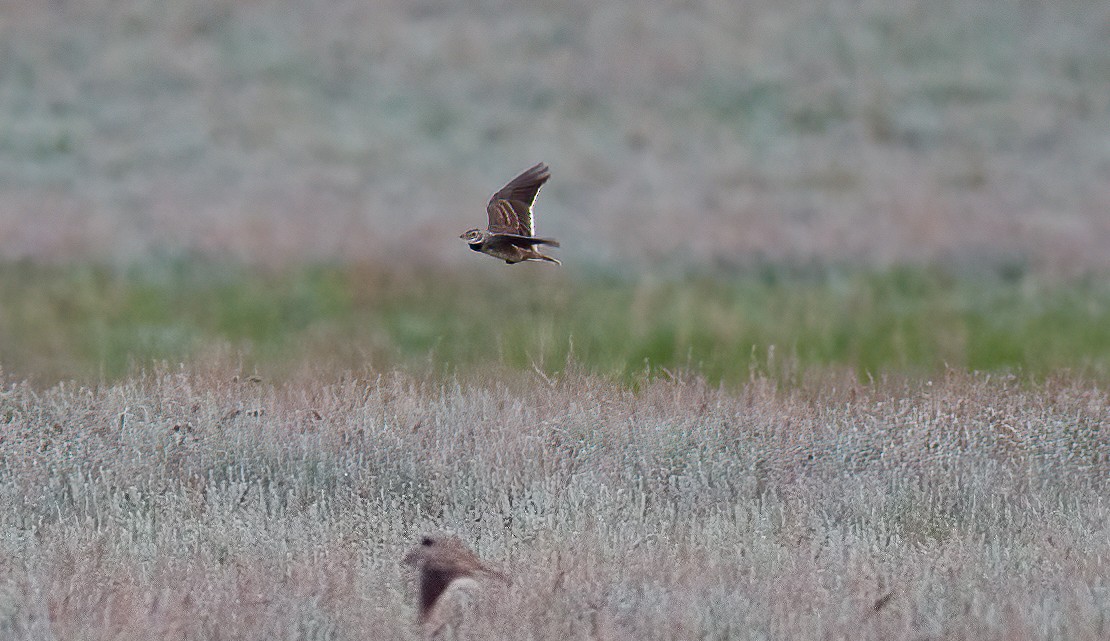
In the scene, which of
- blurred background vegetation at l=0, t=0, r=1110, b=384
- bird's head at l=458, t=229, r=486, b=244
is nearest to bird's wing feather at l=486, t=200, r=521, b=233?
bird's head at l=458, t=229, r=486, b=244

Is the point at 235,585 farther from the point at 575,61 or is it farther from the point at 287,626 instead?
the point at 575,61

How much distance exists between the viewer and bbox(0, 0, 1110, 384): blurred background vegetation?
11133mm

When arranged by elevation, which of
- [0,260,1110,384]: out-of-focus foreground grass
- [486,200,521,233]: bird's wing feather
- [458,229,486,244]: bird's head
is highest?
[486,200,521,233]: bird's wing feather

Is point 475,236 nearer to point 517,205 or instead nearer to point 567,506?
point 517,205

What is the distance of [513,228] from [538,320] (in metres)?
4.77

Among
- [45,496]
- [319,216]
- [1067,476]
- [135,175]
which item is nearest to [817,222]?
[319,216]

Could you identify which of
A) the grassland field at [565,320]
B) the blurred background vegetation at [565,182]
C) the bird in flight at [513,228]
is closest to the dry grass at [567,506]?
the grassland field at [565,320]

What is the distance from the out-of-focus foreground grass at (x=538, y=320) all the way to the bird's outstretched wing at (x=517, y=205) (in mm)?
1636

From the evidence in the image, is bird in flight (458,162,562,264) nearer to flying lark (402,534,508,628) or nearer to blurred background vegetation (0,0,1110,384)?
flying lark (402,534,508,628)

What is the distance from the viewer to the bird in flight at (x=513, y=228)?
20.5 feet

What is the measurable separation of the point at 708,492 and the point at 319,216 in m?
10.1

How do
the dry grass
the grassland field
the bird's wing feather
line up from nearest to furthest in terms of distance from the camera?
the dry grass < the grassland field < the bird's wing feather

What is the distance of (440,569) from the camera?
520 cm

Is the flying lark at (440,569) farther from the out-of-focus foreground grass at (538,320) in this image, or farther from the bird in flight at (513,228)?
the out-of-focus foreground grass at (538,320)
